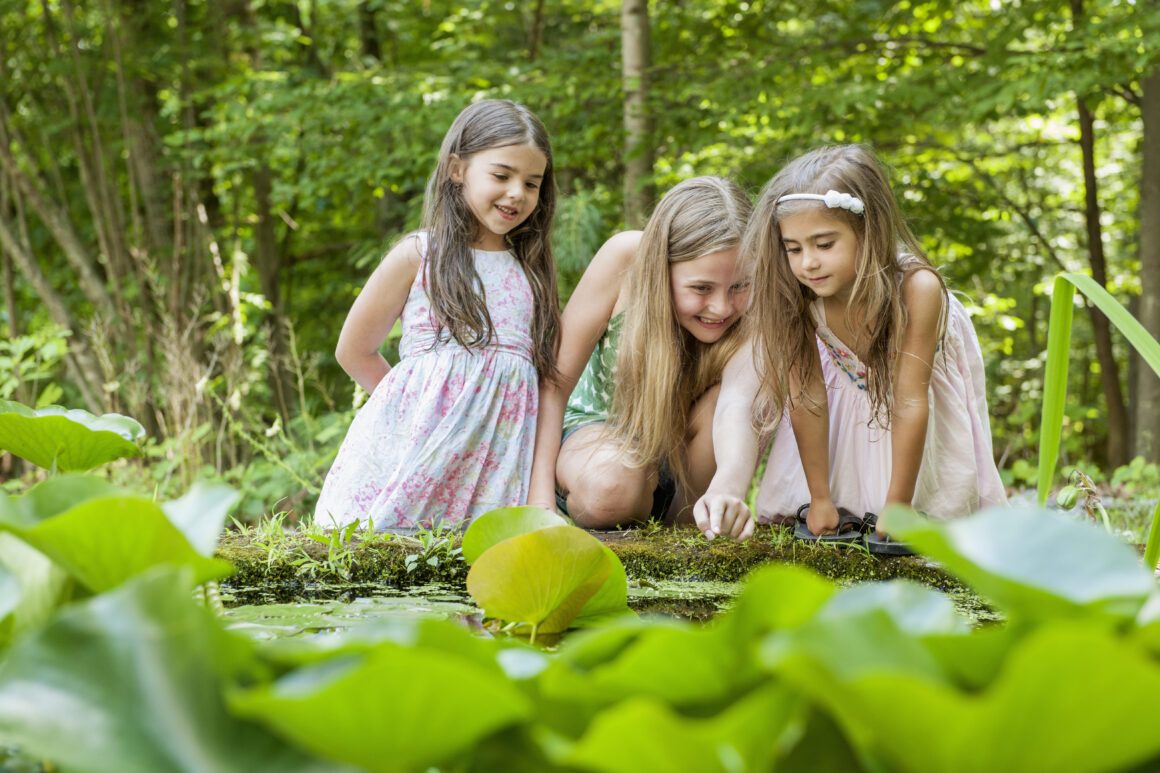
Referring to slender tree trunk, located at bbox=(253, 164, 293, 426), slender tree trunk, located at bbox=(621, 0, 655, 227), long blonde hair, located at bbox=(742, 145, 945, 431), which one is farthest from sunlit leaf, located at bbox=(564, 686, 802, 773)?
slender tree trunk, located at bbox=(253, 164, 293, 426)

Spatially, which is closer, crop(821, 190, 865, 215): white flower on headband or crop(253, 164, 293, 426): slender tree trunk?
crop(821, 190, 865, 215): white flower on headband

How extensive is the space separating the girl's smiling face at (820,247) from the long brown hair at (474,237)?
0.81m

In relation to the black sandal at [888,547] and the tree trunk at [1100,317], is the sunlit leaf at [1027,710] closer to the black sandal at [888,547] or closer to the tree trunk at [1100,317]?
the black sandal at [888,547]

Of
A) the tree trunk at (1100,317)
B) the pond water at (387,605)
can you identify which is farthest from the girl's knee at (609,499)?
the tree trunk at (1100,317)

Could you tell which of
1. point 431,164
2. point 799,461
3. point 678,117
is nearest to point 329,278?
point 431,164

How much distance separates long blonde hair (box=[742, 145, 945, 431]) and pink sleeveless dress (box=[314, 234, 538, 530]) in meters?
0.75

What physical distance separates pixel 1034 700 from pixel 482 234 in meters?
2.72

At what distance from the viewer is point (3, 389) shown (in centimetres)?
465

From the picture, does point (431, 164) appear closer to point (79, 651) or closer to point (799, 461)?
point (799, 461)

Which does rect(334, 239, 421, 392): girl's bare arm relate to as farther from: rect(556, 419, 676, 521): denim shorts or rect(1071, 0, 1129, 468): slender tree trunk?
rect(1071, 0, 1129, 468): slender tree trunk

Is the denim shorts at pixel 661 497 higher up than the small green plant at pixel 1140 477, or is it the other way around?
the denim shorts at pixel 661 497

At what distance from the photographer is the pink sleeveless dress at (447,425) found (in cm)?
275

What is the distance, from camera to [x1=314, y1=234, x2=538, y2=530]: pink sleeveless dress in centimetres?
275

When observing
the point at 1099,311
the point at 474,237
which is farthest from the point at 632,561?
the point at 1099,311
